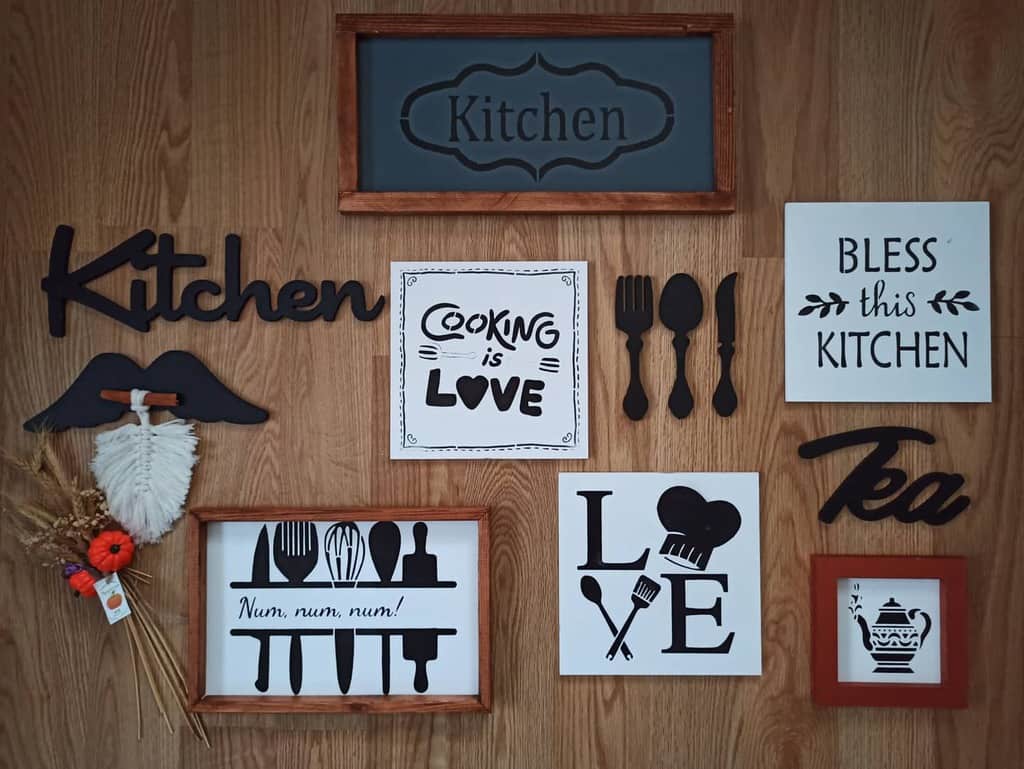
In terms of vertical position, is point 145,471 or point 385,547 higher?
point 145,471

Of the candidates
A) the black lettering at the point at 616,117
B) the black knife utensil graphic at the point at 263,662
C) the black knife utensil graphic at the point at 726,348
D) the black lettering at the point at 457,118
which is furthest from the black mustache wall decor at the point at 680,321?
the black knife utensil graphic at the point at 263,662

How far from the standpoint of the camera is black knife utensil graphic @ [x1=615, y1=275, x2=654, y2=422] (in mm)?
1229

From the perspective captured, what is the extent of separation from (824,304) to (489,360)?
1.76 ft

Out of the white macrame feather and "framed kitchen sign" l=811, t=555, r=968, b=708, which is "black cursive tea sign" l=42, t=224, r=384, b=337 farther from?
"framed kitchen sign" l=811, t=555, r=968, b=708

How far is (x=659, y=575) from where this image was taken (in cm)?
122

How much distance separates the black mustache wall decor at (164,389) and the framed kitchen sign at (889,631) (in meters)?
0.94

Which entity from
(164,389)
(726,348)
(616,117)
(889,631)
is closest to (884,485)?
(889,631)

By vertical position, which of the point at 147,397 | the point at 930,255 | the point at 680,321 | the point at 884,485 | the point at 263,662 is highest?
the point at 930,255

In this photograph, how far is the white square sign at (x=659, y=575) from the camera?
1220 mm

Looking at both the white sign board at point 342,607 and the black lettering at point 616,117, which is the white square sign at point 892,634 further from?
the black lettering at point 616,117

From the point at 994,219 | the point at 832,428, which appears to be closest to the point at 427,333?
the point at 832,428

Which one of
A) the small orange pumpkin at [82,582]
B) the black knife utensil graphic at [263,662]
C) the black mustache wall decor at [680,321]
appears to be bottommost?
the black knife utensil graphic at [263,662]

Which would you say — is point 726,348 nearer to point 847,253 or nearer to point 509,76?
point 847,253

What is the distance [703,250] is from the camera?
4.08 ft
